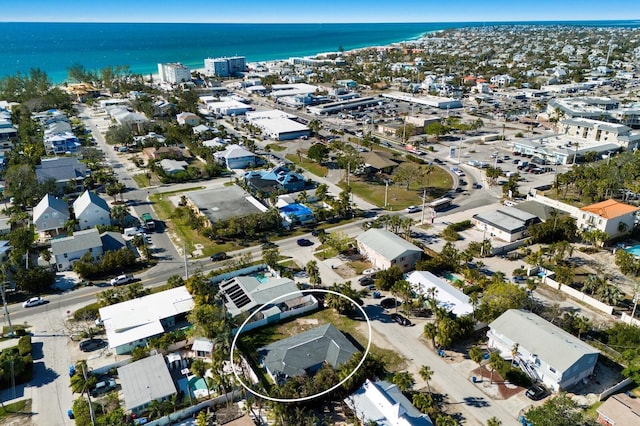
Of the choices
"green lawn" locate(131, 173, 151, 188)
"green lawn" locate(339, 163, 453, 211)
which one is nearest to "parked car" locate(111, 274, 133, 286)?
"green lawn" locate(131, 173, 151, 188)

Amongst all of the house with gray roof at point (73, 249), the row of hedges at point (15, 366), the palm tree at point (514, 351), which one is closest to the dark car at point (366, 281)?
the palm tree at point (514, 351)

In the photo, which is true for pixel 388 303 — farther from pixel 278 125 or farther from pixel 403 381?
pixel 278 125

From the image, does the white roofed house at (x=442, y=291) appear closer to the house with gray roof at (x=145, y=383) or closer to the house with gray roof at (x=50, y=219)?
the house with gray roof at (x=145, y=383)

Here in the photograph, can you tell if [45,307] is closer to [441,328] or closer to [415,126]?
[441,328]

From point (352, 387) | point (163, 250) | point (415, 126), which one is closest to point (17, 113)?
point (163, 250)

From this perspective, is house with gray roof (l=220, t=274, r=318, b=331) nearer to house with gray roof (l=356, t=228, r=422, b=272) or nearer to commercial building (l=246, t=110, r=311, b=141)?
house with gray roof (l=356, t=228, r=422, b=272)
